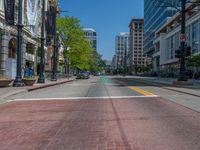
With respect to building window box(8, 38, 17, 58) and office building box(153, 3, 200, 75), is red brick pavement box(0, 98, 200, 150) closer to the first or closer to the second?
building window box(8, 38, 17, 58)

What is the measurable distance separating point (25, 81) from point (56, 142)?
27.4 meters

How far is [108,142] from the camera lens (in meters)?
8.79

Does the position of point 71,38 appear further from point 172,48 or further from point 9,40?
point 172,48

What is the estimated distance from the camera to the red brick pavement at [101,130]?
8492 millimetres

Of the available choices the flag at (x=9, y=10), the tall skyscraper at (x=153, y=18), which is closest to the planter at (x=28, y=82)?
the flag at (x=9, y=10)

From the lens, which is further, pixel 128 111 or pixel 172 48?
pixel 172 48

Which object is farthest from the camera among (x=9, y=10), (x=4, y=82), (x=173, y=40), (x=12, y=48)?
(x=173, y=40)

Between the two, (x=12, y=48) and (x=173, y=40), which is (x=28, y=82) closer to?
(x=12, y=48)

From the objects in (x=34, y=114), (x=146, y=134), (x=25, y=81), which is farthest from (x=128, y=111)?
(x=25, y=81)

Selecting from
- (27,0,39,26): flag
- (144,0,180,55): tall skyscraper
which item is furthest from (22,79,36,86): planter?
(144,0,180,55): tall skyscraper

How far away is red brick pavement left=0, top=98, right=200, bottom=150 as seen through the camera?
8.49m

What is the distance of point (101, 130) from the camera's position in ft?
34.3

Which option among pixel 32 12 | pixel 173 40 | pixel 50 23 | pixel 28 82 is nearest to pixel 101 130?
pixel 28 82

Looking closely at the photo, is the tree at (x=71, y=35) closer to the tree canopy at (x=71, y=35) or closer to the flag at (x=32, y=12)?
the tree canopy at (x=71, y=35)
